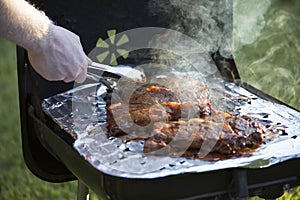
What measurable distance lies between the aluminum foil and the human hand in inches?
8.6

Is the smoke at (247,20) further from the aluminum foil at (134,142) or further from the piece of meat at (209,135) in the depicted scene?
the piece of meat at (209,135)

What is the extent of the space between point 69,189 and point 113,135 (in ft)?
6.50

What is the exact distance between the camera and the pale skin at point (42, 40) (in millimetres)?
1909

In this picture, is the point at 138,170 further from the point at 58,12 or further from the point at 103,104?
the point at 58,12

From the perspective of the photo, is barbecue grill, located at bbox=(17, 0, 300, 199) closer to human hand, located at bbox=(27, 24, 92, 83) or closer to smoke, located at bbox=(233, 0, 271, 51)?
human hand, located at bbox=(27, 24, 92, 83)

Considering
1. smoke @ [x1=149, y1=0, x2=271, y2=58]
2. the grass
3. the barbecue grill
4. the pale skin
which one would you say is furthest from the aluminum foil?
the grass

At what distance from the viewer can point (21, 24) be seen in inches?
75.9

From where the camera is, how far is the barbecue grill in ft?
5.83

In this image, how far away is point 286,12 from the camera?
151 inches

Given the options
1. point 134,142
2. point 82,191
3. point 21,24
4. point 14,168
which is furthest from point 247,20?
point 14,168

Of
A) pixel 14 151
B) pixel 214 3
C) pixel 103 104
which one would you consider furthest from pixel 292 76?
pixel 14 151

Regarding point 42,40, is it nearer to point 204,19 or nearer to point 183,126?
point 183,126

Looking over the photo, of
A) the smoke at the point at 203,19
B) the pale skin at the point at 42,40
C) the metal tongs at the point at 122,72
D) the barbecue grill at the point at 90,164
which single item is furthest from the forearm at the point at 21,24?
the smoke at the point at 203,19

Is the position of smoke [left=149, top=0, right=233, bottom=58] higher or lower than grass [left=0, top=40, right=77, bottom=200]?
higher
